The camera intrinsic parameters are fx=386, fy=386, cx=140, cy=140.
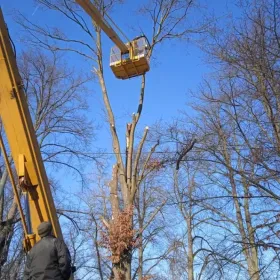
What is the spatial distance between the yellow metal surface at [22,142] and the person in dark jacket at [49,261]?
62 centimetres

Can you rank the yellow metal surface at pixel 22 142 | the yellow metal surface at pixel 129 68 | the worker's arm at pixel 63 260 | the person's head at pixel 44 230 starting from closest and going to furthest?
the worker's arm at pixel 63 260, the person's head at pixel 44 230, the yellow metal surface at pixel 22 142, the yellow metal surface at pixel 129 68

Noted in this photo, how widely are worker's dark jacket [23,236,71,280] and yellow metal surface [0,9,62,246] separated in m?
0.63

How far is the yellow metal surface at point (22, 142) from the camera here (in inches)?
192

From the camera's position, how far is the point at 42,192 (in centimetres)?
492

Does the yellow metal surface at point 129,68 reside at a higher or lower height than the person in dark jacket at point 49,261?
higher

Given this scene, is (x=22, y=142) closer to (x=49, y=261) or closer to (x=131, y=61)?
(x=49, y=261)

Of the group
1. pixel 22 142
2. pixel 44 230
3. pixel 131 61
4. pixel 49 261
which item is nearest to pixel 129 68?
pixel 131 61

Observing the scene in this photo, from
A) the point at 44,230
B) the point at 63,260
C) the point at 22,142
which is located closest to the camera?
the point at 63,260

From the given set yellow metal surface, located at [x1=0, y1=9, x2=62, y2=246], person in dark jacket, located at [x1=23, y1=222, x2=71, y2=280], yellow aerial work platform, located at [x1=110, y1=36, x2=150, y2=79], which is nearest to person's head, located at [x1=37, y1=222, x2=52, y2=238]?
person in dark jacket, located at [x1=23, y1=222, x2=71, y2=280]

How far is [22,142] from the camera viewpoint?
16.3 feet

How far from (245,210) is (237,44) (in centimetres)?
1141

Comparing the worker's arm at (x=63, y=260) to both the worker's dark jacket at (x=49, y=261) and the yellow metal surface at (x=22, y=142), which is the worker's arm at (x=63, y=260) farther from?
the yellow metal surface at (x=22, y=142)

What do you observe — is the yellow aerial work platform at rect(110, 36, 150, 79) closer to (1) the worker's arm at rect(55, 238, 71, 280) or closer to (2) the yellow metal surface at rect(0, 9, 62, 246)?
(2) the yellow metal surface at rect(0, 9, 62, 246)

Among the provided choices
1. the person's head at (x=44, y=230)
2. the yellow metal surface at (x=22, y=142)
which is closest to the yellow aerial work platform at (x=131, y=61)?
the yellow metal surface at (x=22, y=142)
